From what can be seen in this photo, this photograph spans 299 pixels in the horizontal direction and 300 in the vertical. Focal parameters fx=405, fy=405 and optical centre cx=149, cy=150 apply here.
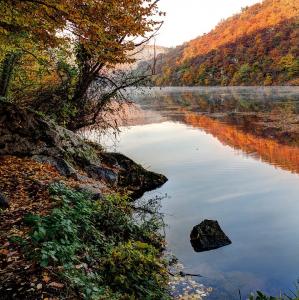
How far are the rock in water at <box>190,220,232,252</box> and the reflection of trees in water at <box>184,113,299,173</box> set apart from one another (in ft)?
32.4

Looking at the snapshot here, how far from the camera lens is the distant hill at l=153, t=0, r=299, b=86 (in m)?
129

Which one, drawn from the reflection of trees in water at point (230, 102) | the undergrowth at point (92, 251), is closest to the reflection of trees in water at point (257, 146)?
the reflection of trees in water at point (230, 102)

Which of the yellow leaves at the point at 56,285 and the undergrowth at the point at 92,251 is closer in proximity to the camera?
the yellow leaves at the point at 56,285

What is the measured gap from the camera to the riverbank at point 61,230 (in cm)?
592

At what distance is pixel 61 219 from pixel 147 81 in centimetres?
1429

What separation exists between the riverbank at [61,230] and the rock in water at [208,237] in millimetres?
1079

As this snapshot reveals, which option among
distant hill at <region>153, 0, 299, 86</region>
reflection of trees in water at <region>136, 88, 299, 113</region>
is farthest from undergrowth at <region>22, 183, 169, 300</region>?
distant hill at <region>153, 0, 299, 86</region>

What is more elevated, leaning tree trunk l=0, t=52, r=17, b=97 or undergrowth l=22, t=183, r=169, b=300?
leaning tree trunk l=0, t=52, r=17, b=97

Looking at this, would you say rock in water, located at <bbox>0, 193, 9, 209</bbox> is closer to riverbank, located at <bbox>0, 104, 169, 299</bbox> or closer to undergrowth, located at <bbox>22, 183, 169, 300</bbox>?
riverbank, located at <bbox>0, 104, 169, 299</bbox>

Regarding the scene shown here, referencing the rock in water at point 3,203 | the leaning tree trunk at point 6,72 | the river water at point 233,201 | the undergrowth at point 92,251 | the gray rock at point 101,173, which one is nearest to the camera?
the undergrowth at point 92,251

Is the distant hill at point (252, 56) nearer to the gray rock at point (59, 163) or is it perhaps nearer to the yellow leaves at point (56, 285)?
the gray rock at point (59, 163)

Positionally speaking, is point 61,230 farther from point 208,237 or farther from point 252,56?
point 252,56

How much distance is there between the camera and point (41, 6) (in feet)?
33.2

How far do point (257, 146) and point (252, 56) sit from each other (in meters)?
131
